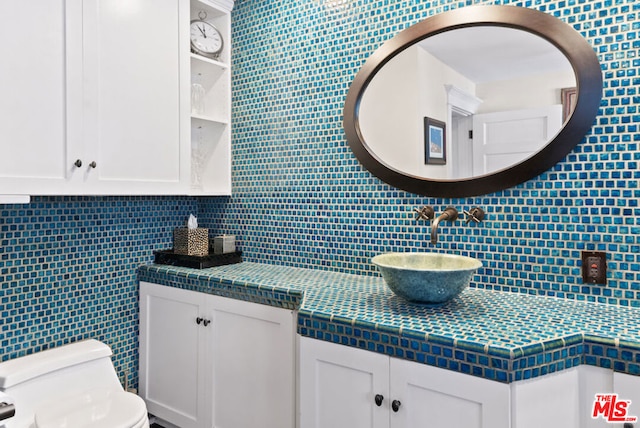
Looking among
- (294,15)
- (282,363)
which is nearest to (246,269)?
(282,363)

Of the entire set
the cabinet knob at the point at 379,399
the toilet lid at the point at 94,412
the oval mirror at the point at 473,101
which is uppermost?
the oval mirror at the point at 473,101

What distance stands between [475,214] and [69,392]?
187 cm

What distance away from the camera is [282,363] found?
1872 mm

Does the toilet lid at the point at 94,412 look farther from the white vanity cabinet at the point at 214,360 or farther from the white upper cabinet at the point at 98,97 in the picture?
the white upper cabinet at the point at 98,97

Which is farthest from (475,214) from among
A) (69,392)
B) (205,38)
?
(69,392)

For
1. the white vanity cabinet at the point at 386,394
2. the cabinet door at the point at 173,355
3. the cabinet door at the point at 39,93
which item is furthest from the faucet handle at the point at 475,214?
the cabinet door at the point at 39,93

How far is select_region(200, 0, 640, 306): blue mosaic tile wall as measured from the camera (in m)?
1.60

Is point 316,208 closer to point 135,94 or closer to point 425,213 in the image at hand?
point 425,213

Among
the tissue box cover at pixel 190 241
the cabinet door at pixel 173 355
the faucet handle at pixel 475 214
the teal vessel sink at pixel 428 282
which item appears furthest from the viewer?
the tissue box cover at pixel 190 241

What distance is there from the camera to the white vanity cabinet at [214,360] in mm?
1894

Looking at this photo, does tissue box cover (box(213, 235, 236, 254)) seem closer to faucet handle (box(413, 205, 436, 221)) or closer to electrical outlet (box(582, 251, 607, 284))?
faucet handle (box(413, 205, 436, 221))

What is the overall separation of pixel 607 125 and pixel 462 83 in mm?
561

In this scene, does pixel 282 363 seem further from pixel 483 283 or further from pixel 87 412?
pixel 483 283

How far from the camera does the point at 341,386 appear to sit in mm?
1468
